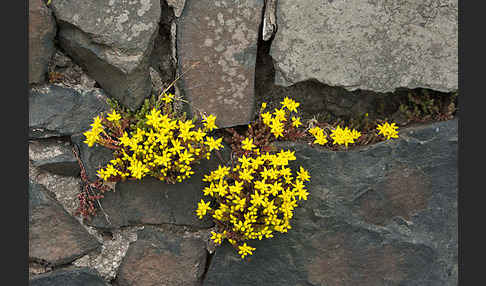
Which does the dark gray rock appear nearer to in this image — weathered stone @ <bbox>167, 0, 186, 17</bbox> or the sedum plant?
the sedum plant

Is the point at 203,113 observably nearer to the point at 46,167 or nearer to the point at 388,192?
the point at 46,167

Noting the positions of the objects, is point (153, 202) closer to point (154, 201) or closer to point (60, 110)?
point (154, 201)

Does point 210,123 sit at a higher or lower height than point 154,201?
higher

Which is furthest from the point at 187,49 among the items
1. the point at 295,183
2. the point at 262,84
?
the point at 295,183

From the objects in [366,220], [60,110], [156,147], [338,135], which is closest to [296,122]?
[338,135]

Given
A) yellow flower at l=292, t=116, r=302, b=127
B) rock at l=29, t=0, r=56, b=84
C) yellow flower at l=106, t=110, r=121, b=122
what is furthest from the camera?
yellow flower at l=292, t=116, r=302, b=127

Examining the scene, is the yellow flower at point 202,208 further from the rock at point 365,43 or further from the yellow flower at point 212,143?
the rock at point 365,43

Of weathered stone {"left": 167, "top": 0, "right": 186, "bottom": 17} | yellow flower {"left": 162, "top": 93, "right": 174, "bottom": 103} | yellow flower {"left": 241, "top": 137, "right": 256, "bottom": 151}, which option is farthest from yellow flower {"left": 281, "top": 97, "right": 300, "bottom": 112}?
weathered stone {"left": 167, "top": 0, "right": 186, "bottom": 17}
